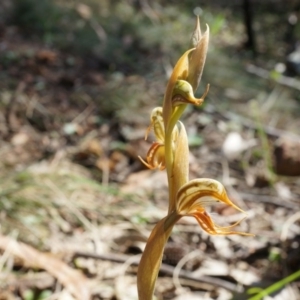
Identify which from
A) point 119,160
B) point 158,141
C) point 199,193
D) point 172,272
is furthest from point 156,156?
point 119,160

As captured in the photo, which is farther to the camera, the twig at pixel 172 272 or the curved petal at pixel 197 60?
the twig at pixel 172 272

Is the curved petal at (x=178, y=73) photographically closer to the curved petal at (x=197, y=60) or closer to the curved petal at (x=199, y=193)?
the curved petal at (x=197, y=60)

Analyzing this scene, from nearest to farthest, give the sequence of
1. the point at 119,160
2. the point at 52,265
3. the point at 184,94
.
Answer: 1. the point at 184,94
2. the point at 52,265
3. the point at 119,160

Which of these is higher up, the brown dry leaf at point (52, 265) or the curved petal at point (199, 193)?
the brown dry leaf at point (52, 265)

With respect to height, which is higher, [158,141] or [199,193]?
[158,141]

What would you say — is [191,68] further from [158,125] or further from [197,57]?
[158,125]

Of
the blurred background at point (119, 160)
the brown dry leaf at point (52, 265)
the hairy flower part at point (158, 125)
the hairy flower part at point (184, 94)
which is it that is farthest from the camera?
the blurred background at point (119, 160)

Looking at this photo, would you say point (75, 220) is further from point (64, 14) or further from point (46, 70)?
point (64, 14)

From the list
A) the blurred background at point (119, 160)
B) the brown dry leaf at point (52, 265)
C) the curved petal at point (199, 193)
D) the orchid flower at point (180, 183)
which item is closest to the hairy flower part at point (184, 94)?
the orchid flower at point (180, 183)
